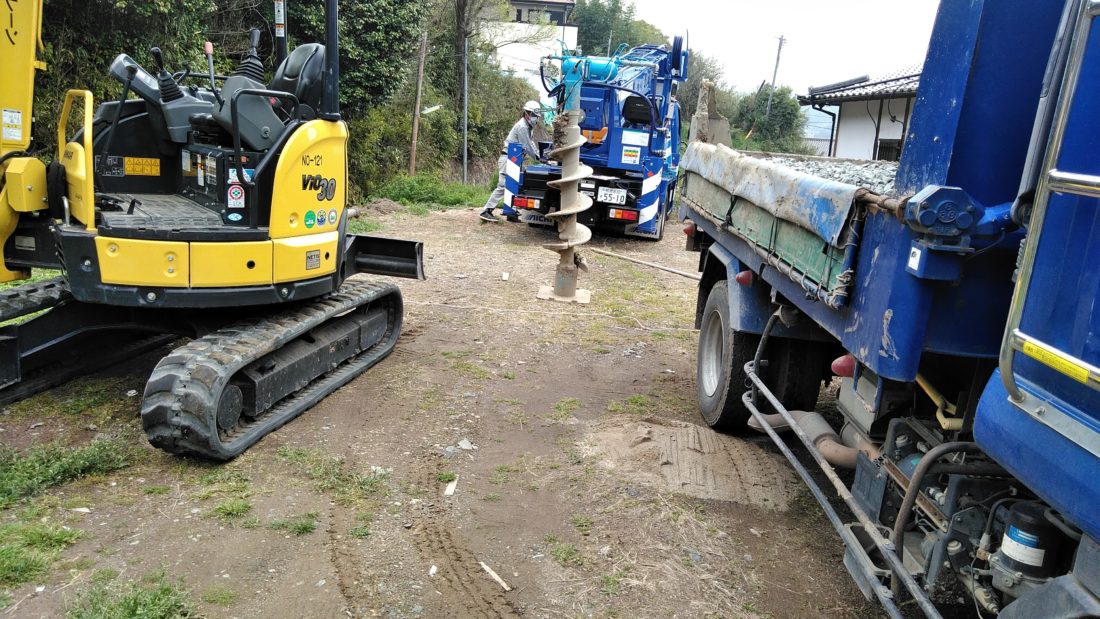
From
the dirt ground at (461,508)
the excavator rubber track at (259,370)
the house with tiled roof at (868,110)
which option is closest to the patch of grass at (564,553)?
the dirt ground at (461,508)

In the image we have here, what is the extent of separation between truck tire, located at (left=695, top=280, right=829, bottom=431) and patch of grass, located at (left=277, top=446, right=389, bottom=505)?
2124 mm

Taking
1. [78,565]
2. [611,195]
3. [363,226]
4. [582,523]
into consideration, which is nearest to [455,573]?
[582,523]

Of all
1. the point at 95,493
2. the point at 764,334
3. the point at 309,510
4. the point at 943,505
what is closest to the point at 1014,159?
the point at 943,505

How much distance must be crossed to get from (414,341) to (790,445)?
11.2ft

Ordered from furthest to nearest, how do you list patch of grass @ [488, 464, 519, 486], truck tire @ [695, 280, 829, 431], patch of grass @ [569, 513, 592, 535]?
truck tire @ [695, 280, 829, 431]
patch of grass @ [488, 464, 519, 486]
patch of grass @ [569, 513, 592, 535]

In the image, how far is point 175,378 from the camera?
4270mm

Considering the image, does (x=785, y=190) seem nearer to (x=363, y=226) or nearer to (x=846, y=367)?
(x=846, y=367)

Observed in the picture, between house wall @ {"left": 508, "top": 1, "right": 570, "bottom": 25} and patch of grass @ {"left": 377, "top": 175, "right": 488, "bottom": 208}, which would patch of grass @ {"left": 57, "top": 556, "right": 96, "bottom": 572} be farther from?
house wall @ {"left": 508, "top": 1, "right": 570, "bottom": 25}

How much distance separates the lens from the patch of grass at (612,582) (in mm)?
3410

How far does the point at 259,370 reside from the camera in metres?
4.93

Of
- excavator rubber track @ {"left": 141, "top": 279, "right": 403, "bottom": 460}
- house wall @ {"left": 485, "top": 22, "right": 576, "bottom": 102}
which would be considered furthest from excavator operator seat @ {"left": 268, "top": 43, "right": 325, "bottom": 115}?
house wall @ {"left": 485, "top": 22, "right": 576, "bottom": 102}

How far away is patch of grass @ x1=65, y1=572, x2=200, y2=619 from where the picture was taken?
300 cm

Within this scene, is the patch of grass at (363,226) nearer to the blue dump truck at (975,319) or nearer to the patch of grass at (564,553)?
the patch of grass at (564,553)

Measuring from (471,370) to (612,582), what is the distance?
306cm
